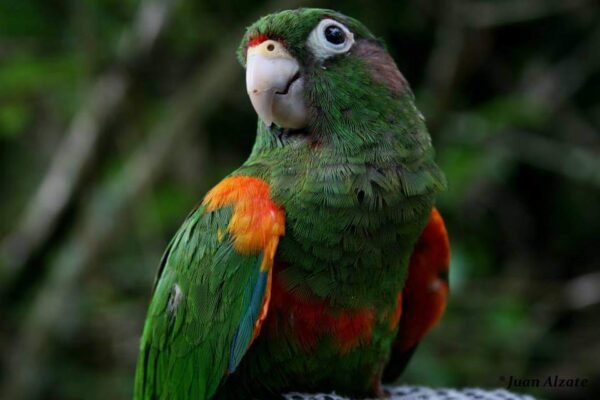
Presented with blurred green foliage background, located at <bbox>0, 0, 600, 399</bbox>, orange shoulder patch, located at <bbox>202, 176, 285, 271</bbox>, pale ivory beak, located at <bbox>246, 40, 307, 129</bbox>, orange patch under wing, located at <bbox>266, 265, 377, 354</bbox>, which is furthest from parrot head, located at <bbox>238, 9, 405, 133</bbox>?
blurred green foliage background, located at <bbox>0, 0, 600, 399</bbox>

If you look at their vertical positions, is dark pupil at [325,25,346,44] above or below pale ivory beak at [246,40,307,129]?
above

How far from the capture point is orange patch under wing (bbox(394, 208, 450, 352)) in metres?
1.68

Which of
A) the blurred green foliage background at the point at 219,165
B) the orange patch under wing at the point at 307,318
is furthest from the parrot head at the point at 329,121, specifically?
the blurred green foliage background at the point at 219,165

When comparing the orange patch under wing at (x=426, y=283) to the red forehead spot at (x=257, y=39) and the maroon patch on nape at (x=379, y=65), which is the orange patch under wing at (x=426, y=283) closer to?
the maroon patch on nape at (x=379, y=65)

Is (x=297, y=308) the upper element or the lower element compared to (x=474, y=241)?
upper

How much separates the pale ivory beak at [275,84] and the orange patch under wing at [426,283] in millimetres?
422

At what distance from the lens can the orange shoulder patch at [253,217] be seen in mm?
1394

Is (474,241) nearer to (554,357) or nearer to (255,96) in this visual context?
(554,357)

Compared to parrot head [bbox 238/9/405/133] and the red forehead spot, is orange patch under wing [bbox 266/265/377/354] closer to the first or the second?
parrot head [bbox 238/9/405/133]

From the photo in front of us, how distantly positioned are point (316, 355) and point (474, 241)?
193 centimetres

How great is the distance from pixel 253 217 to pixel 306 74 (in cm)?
33

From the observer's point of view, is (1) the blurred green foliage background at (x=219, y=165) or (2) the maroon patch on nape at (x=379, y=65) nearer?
(2) the maroon patch on nape at (x=379, y=65)

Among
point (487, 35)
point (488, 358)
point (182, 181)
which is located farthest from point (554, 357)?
point (182, 181)

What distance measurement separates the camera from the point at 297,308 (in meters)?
1.45
